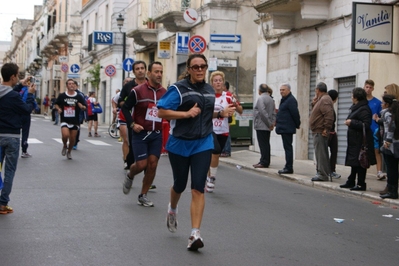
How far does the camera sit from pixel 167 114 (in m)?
7.36

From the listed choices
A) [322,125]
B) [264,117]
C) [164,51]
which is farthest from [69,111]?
[164,51]

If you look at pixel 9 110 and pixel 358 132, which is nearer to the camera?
pixel 9 110

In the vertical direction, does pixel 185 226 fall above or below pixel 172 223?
below

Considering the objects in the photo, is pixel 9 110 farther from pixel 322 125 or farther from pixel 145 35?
pixel 145 35

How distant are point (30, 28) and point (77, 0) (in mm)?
38022

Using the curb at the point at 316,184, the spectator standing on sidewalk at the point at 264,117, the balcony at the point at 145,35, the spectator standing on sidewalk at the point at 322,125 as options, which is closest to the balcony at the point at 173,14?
the balcony at the point at 145,35

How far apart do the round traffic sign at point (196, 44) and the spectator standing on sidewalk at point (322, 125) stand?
837 centimetres

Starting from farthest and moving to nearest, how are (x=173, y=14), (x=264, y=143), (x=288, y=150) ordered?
(x=173, y=14) < (x=264, y=143) < (x=288, y=150)

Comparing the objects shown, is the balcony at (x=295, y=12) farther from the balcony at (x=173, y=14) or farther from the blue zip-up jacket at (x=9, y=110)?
the blue zip-up jacket at (x=9, y=110)

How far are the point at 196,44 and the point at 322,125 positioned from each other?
891 cm

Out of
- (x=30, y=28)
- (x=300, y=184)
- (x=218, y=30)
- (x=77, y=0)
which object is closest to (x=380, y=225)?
(x=300, y=184)

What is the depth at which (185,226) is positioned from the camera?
8633 millimetres

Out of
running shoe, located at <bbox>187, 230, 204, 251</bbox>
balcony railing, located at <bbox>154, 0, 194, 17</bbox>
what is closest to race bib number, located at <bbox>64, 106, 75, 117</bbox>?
running shoe, located at <bbox>187, 230, 204, 251</bbox>

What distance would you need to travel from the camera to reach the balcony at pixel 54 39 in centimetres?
6319
